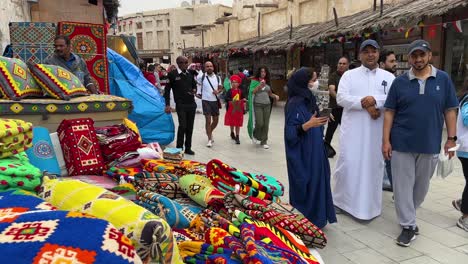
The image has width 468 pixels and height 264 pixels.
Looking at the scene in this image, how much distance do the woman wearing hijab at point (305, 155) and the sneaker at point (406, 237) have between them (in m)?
0.61

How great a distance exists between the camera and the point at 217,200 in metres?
2.38

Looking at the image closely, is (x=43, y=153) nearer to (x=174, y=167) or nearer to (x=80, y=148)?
(x=80, y=148)

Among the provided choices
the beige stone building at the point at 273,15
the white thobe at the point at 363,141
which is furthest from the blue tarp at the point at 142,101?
the beige stone building at the point at 273,15

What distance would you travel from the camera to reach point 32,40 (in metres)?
5.41

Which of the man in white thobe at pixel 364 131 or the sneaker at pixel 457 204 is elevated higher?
the man in white thobe at pixel 364 131

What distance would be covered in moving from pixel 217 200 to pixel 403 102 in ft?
6.06

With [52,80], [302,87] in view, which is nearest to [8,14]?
[52,80]

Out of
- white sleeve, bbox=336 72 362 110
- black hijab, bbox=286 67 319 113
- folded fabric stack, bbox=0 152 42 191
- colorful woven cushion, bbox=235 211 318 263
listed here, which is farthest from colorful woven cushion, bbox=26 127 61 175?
white sleeve, bbox=336 72 362 110

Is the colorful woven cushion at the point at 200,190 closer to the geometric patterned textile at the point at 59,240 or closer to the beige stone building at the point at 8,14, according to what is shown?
the geometric patterned textile at the point at 59,240

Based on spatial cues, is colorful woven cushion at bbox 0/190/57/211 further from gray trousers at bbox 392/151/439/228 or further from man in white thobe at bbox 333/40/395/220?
man in white thobe at bbox 333/40/395/220

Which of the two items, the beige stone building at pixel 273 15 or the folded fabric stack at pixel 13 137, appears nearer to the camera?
the folded fabric stack at pixel 13 137

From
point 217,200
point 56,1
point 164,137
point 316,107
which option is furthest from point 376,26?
point 217,200

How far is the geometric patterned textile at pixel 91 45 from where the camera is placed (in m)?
5.53

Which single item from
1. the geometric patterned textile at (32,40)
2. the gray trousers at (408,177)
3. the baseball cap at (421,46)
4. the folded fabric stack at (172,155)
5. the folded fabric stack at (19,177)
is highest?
the geometric patterned textile at (32,40)
